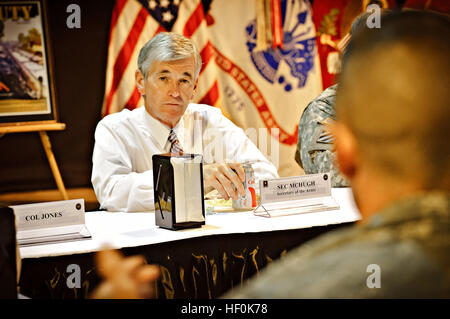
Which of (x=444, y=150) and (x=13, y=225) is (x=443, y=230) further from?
(x=13, y=225)

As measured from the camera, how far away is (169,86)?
102 inches

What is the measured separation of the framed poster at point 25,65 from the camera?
4871mm

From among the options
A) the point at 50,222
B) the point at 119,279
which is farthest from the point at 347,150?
the point at 50,222

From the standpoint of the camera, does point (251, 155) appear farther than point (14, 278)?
Yes

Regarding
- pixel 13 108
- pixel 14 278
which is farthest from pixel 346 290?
pixel 13 108

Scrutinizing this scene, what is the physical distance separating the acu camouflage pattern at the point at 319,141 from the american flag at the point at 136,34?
7.20 ft

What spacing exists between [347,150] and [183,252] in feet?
3.25

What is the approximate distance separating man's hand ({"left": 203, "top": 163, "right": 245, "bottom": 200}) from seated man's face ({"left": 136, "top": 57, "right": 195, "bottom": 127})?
599 mm

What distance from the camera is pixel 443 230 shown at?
624 millimetres

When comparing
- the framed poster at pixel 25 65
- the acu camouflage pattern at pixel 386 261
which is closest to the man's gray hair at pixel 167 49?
the acu camouflage pattern at pixel 386 261

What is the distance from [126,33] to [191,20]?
21.6 inches

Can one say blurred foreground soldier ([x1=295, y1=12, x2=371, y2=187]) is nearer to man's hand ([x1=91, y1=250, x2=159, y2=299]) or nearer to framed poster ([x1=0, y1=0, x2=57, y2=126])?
man's hand ([x1=91, y1=250, x2=159, y2=299])

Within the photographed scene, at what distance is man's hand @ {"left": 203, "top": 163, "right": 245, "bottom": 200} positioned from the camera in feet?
6.80

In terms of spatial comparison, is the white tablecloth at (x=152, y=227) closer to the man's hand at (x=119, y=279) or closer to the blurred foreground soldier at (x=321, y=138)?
the blurred foreground soldier at (x=321, y=138)
